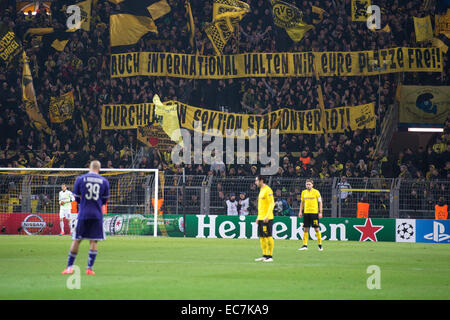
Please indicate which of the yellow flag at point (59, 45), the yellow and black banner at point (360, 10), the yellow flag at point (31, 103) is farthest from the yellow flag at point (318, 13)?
the yellow flag at point (31, 103)

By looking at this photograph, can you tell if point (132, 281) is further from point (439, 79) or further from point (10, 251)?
point (439, 79)

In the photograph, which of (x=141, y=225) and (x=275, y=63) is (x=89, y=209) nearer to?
(x=141, y=225)

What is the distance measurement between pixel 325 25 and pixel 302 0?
1.98m

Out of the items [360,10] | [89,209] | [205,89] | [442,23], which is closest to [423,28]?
[442,23]

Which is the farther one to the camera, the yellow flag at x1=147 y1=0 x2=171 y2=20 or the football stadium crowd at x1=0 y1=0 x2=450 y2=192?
the yellow flag at x1=147 y1=0 x2=171 y2=20

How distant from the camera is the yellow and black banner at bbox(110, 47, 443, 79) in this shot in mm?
31672

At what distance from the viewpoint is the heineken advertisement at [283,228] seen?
1091 inches

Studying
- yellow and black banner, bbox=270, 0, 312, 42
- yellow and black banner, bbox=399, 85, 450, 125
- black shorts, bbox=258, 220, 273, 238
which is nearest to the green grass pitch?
black shorts, bbox=258, 220, 273, 238

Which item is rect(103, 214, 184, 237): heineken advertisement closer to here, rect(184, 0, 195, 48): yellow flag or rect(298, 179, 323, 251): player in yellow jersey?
rect(298, 179, 323, 251): player in yellow jersey

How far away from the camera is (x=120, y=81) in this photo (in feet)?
120

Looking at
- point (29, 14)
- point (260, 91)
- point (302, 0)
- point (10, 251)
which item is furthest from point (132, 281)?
point (29, 14)

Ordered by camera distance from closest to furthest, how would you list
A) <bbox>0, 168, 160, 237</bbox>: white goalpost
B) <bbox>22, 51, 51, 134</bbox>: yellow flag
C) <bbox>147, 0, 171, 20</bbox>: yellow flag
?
<bbox>0, 168, 160, 237</bbox>: white goalpost < <bbox>22, 51, 51, 134</bbox>: yellow flag < <bbox>147, 0, 171, 20</bbox>: yellow flag
